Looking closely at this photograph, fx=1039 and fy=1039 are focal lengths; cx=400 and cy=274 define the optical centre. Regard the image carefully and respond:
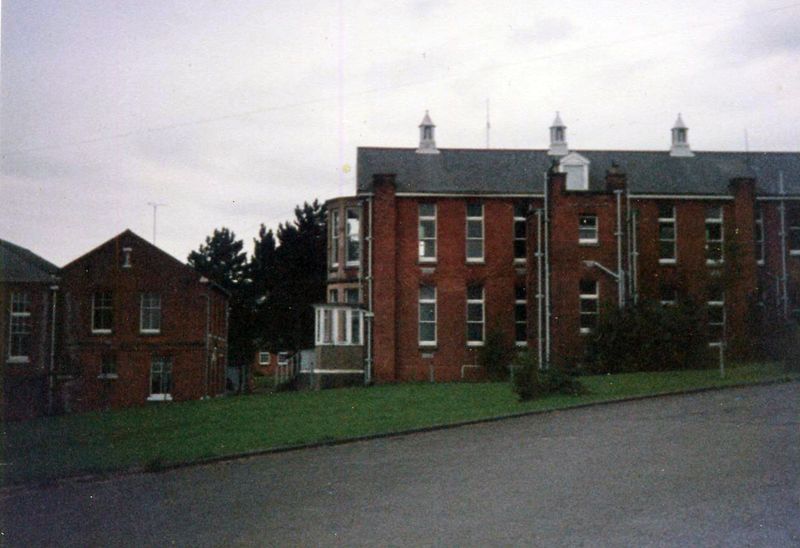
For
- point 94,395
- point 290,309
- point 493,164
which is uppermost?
point 493,164

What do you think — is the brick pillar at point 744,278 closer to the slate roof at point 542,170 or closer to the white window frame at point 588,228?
the slate roof at point 542,170

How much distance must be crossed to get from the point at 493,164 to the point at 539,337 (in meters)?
9.18

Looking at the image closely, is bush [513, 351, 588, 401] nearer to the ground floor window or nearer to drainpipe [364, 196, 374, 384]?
drainpipe [364, 196, 374, 384]

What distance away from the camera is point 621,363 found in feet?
120

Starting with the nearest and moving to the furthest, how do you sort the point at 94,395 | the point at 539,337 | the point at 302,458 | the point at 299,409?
the point at 302,458 → the point at 299,409 → the point at 539,337 → the point at 94,395

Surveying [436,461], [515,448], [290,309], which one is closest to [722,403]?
[515,448]

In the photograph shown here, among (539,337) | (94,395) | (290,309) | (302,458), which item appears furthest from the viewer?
(290,309)

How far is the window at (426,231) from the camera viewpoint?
149ft

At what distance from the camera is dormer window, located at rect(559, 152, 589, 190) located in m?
45.7

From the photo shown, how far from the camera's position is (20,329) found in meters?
51.2

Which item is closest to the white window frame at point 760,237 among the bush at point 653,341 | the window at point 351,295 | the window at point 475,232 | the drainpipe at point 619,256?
the drainpipe at point 619,256

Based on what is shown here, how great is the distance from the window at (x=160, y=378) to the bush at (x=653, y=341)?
77.7 feet

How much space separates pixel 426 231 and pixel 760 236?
48.4ft

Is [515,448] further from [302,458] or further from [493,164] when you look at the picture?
[493,164]
